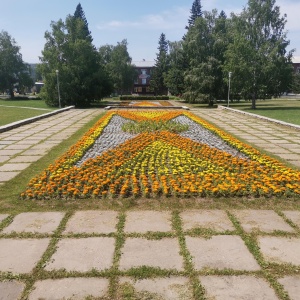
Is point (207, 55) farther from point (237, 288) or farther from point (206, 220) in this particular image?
point (237, 288)

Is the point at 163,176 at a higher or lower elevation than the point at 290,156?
higher

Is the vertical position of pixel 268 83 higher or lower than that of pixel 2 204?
higher

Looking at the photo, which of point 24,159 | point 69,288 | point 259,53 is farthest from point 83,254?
point 259,53

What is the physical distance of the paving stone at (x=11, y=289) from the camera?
91.0 inches

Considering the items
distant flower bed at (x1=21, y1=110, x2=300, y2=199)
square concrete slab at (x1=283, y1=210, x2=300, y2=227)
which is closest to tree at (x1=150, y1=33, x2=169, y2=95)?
distant flower bed at (x1=21, y1=110, x2=300, y2=199)

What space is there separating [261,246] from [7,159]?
595 cm

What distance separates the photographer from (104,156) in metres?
6.60

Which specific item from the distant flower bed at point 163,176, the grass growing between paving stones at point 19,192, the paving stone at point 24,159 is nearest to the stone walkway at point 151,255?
the grass growing between paving stones at point 19,192

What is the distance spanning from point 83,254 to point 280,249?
2.04 meters

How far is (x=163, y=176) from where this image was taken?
492 cm

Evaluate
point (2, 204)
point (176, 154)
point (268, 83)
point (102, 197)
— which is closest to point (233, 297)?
point (102, 197)

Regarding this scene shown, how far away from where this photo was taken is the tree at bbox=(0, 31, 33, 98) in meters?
46.5

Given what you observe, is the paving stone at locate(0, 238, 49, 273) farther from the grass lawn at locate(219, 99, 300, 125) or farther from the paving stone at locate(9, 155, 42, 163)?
the grass lawn at locate(219, 99, 300, 125)

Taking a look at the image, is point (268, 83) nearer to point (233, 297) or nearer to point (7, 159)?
point (7, 159)
